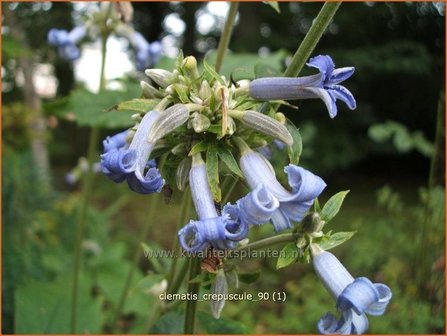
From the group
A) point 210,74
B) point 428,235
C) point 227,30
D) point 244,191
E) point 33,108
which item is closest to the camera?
point 210,74

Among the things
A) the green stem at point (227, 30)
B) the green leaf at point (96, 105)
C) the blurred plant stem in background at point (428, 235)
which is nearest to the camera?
the green stem at point (227, 30)

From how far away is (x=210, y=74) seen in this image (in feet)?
3.99

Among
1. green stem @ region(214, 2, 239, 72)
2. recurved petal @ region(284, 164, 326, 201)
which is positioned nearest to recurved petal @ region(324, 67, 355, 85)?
recurved petal @ region(284, 164, 326, 201)

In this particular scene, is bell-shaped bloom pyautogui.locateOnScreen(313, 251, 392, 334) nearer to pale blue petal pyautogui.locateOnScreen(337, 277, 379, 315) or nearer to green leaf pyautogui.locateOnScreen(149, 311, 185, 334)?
pale blue petal pyautogui.locateOnScreen(337, 277, 379, 315)

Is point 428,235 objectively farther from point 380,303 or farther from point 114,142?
point 114,142

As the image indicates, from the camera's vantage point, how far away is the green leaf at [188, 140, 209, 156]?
1141mm

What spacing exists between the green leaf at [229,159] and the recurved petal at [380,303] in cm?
35

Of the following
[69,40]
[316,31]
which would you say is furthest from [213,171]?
[69,40]

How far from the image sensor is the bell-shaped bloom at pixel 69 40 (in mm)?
2512

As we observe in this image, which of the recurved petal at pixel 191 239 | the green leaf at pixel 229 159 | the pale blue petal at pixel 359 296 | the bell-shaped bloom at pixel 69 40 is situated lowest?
the bell-shaped bloom at pixel 69 40

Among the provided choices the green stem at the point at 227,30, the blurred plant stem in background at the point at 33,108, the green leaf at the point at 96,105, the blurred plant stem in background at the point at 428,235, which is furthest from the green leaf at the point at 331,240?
the blurred plant stem in background at the point at 33,108

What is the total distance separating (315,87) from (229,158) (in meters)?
0.23

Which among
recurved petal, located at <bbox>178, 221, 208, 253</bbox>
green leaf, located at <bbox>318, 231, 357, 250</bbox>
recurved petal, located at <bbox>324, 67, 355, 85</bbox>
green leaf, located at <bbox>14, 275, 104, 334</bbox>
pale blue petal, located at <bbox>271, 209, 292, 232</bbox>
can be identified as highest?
recurved petal, located at <bbox>324, 67, 355, 85</bbox>

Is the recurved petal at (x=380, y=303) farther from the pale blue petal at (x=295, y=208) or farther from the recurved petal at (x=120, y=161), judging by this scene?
the recurved petal at (x=120, y=161)
